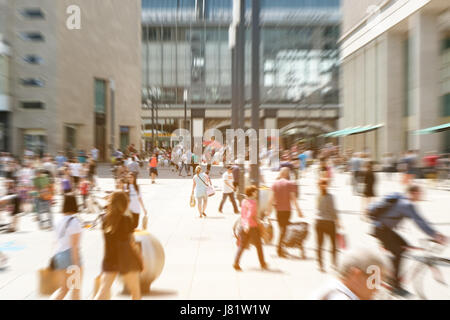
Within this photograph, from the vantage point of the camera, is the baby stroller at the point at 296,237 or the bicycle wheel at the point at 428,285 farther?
the baby stroller at the point at 296,237

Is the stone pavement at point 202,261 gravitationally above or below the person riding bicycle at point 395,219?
below

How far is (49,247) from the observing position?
816cm

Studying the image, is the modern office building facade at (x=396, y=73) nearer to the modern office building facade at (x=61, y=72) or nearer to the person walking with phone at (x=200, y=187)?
the person walking with phone at (x=200, y=187)

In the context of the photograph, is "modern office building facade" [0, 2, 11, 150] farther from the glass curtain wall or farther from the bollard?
the bollard

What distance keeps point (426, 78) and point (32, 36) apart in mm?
32577

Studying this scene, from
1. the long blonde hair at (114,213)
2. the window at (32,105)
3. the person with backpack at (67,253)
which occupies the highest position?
the window at (32,105)

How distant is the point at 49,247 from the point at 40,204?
7.20 ft

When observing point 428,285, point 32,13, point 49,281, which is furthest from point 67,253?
point 32,13

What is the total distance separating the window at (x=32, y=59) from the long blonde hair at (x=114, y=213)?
36838 mm

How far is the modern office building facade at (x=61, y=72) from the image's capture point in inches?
1427

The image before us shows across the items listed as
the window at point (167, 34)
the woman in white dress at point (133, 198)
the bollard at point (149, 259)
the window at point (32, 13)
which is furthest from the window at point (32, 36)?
the bollard at point (149, 259)

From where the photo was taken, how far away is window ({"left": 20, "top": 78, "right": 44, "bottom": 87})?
36809mm

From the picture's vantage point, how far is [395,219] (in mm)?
5289
